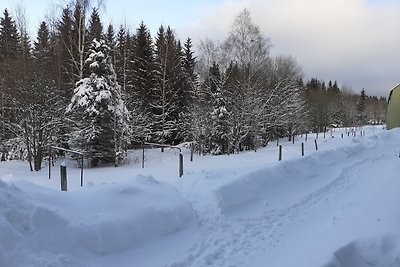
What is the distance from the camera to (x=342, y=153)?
64.4ft

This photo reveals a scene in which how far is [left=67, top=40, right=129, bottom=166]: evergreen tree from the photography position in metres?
22.1

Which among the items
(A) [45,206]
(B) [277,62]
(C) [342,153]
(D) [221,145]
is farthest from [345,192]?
(B) [277,62]

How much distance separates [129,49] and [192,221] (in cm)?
3234

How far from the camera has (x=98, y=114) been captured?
2225 centimetres

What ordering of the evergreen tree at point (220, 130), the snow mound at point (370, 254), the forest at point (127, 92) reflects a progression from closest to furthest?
the snow mound at point (370, 254) → the forest at point (127, 92) → the evergreen tree at point (220, 130)

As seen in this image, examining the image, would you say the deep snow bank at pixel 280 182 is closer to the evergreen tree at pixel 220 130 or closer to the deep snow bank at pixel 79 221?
the deep snow bank at pixel 79 221

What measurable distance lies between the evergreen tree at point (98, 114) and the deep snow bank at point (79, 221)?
15433 millimetres

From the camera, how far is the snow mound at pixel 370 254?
4938 millimetres

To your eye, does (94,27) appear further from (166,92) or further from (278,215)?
(278,215)

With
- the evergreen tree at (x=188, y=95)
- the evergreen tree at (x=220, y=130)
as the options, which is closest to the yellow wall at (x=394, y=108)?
the evergreen tree at (x=188, y=95)

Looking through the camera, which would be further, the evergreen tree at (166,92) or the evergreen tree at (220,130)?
the evergreen tree at (166,92)

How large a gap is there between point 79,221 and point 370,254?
4.10 metres

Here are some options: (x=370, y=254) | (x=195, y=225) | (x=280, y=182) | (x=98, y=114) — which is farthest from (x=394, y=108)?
(x=370, y=254)

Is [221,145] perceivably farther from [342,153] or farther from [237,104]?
[342,153]
